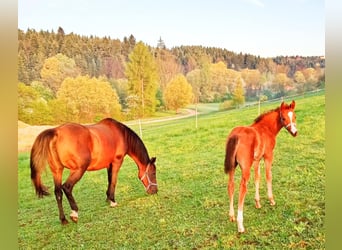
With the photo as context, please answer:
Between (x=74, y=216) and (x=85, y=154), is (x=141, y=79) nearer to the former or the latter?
(x=85, y=154)

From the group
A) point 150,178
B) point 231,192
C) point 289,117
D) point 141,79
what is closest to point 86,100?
point 141,79

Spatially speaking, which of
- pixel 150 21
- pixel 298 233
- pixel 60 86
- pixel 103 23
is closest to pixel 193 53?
pixel 150 21

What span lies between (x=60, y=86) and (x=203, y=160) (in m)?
1.07

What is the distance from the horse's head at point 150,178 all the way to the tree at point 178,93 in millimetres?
397

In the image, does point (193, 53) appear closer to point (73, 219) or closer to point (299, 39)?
point (299, 39)

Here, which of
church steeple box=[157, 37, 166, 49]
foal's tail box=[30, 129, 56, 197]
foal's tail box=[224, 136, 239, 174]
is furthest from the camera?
church steeple box=[157, 37, 166, 49]

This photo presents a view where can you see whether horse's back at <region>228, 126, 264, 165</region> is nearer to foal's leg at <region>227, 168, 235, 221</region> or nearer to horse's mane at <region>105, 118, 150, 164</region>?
foal's leg at <region>227, 168, 235, 221</region>

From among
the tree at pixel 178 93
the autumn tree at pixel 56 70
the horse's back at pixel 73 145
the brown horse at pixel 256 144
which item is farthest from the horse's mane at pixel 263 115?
the autumn tree at pixel 56 70

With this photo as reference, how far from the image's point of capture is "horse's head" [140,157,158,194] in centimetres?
280

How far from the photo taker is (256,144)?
273 cm

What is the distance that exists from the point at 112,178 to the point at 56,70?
0.79m

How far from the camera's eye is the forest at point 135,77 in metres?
2.67

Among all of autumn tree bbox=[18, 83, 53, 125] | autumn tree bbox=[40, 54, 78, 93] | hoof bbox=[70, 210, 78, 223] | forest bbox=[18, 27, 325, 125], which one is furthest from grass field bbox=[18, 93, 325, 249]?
autumn tree bbox=[40, 54, 78, 93]

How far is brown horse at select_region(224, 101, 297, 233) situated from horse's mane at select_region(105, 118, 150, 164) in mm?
547
